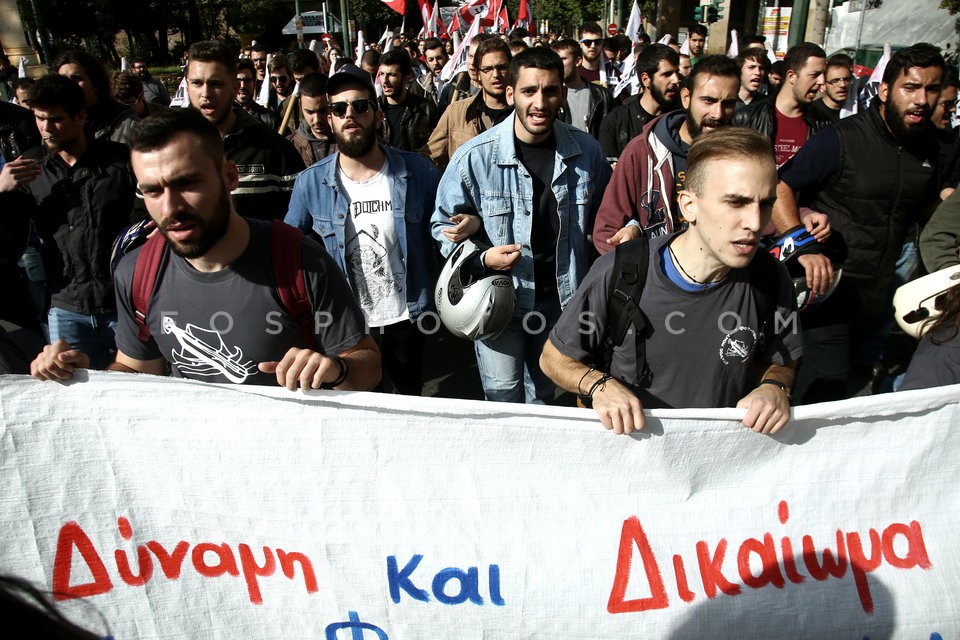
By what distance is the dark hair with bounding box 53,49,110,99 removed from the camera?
207 inches

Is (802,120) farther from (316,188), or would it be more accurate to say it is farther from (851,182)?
(316,188)

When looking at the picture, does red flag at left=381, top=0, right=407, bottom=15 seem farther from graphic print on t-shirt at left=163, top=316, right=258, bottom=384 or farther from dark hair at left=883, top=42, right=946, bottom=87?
graphic print on t-shirt at left=163, top=316, right=258, bottom=384

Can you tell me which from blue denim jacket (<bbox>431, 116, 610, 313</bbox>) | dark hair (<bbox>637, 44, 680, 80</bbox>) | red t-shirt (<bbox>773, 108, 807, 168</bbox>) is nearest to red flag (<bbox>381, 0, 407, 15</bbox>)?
dark hair (<bbox>637, 44, 680, 80</bbox>)

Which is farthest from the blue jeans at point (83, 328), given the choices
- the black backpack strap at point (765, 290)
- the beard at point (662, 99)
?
the beard at point (662, 99)

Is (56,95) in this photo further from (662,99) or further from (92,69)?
(662,99)

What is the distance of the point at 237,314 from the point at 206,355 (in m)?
0.20

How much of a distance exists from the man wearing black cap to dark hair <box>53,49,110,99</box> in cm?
248

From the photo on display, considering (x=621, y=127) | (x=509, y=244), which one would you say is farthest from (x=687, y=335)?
(x=621, y=127)

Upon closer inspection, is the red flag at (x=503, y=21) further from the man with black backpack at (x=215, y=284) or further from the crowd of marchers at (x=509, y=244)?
the man with black backpack at (x=215, y=284)

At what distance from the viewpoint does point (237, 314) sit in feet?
7.76

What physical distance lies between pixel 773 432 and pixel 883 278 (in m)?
2.30

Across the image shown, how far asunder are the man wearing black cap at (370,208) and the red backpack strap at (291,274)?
→ 1.33 metres

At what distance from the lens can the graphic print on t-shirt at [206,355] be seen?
2.40 metres

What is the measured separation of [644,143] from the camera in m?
3.81
